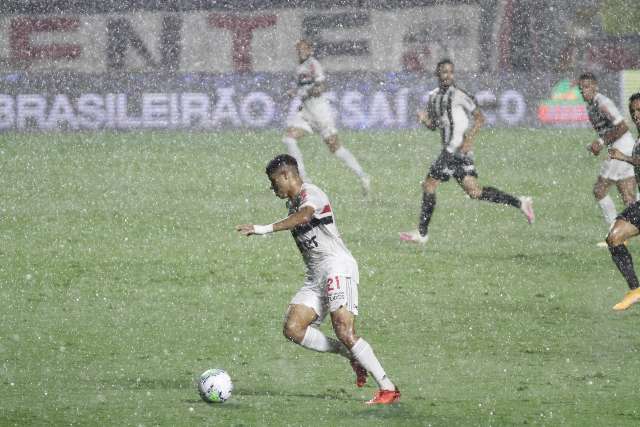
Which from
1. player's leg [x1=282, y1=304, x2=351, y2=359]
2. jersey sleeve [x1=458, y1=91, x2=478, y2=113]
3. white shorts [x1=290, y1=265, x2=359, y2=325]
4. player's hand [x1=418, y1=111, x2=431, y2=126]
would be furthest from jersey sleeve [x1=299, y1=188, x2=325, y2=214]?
jersey sleeve [x1=458, y1=91, x2=478, y2=113]

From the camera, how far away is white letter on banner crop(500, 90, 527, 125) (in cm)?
3056

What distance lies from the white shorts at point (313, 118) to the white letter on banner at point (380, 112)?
8.25 meters

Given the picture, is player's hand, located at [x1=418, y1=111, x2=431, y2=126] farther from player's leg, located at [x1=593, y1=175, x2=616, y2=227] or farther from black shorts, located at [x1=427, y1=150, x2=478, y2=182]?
player's leg, located at [x1=593, y1=175, x2=616, y2=227]

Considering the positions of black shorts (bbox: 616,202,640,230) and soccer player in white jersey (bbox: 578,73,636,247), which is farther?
soccer player in white jersey (bbox: 578,73,636,247)

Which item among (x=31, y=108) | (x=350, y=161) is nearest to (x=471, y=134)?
(x=350, y=161)

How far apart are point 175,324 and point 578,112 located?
19872 millimetres

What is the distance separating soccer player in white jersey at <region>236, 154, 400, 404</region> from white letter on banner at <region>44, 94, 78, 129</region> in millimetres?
20987

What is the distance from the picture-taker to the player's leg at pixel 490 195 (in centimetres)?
1686

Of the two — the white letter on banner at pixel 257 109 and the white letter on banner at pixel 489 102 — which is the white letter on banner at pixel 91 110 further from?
the white letter on banner at pixel 489 102

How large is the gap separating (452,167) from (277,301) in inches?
157

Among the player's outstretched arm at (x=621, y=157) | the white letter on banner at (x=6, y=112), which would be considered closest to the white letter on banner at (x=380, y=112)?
the white letter on banner at (x=6, y=112)

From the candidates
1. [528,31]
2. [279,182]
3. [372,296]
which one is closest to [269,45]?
[528,31]

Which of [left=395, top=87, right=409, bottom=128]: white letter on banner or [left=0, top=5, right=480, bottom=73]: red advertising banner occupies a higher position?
[left=0, top=5, right=480, bottom=73]: red advertising banner

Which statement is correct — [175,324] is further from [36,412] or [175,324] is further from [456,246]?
[456,246]
